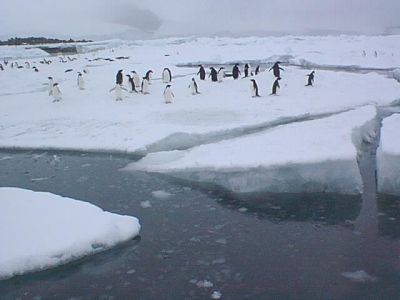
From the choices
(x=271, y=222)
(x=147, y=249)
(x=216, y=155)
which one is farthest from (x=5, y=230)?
(x=216, y=155)

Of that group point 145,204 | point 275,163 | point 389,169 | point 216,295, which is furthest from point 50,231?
point 389,169

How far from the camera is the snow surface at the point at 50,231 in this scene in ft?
13.5

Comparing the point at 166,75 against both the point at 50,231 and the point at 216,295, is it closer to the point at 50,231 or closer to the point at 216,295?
A: the point at 50,231

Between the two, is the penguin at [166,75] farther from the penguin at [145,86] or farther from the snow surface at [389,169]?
the snow surface at [389,169]

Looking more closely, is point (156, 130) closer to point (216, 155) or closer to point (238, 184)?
point (216, 155)

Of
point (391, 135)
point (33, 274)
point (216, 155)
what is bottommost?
point (33, 274)

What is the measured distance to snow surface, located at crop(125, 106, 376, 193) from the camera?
602 cm

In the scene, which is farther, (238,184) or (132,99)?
(132,99)

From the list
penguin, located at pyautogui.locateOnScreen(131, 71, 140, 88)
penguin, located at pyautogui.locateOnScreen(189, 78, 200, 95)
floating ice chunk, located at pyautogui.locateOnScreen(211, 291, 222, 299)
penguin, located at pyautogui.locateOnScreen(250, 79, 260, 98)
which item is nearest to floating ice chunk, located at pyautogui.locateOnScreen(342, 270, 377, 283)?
floating ice chunk, located at pyautogui.locateOnScreen(211, 291, 222, 299)

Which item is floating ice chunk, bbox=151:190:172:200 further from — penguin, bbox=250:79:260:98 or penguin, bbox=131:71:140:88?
penguin, bbox=131:71:140:88

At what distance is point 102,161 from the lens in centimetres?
784

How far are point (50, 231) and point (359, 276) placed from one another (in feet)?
9.92

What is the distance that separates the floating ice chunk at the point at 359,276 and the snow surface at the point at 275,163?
6.83 ft

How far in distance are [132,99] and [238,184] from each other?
785cm
